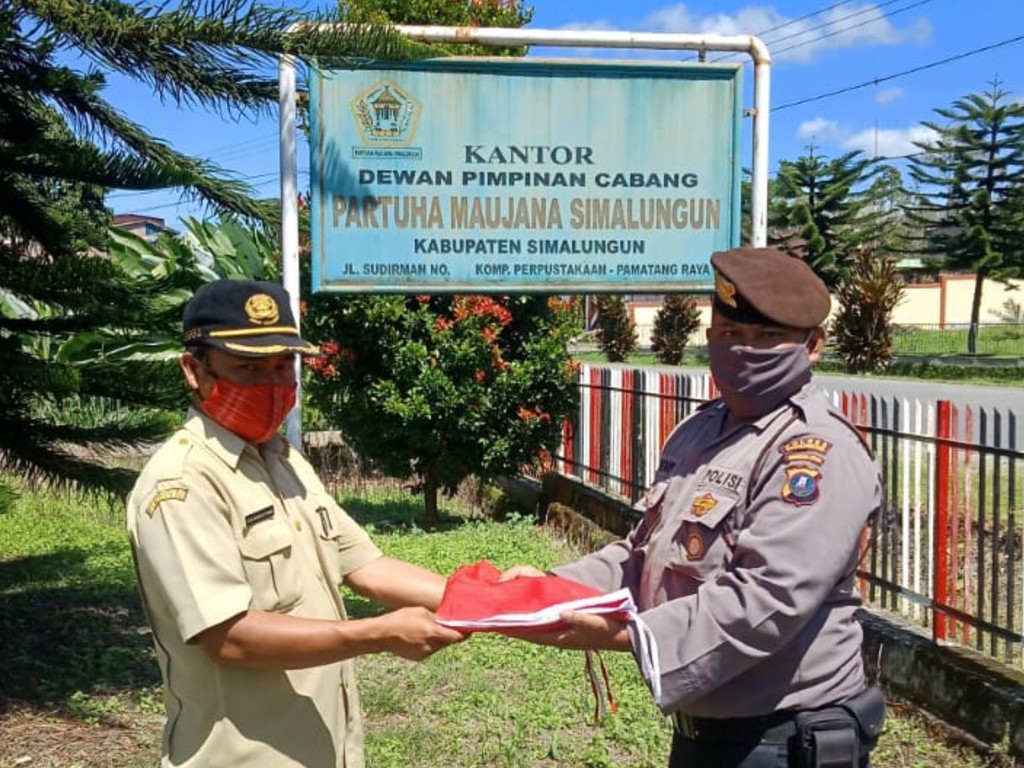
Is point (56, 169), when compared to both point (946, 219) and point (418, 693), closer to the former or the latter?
point (418, 693)

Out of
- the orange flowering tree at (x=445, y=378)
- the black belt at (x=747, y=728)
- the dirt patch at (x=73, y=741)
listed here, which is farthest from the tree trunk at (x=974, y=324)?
the black belt at (x=747, y=728)

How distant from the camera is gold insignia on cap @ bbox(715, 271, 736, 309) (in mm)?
2447

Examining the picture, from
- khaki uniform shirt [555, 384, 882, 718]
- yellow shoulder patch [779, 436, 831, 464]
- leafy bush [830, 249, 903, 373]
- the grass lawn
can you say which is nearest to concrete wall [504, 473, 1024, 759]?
the grass lawn

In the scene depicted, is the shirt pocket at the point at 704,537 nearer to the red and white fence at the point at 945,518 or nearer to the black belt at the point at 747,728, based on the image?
the black belt at the point at 747,728

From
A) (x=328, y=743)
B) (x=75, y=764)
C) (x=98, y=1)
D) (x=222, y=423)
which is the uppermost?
(x=98, y=1)

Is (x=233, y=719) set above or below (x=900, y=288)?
below

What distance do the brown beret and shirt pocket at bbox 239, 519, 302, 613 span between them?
1.09 metres

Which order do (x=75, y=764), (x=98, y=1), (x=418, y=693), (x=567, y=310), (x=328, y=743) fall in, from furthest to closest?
1. (x=567, y=310)
2. (x=418, y=693)
3. (x=75, y=764)
4. (x=98, y=1)
5. (x=328, y=743)

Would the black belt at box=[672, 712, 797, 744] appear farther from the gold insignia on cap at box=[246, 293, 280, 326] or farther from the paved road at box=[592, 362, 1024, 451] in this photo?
the paved road at box=[592, 362, 1024, 451]

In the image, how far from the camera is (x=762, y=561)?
7.14 ft

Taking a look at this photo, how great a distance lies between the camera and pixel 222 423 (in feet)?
8.11

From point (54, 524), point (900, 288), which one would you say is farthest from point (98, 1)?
A: point (900, 288)

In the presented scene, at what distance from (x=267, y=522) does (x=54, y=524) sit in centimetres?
871

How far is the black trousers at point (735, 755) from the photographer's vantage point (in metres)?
2.30
